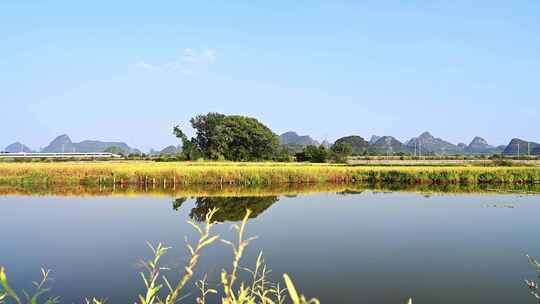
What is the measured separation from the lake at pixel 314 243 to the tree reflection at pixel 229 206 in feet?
0.28

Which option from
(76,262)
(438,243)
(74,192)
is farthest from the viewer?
(74,192)

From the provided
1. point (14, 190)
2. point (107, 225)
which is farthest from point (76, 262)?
point (14, 190)

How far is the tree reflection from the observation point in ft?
60.5

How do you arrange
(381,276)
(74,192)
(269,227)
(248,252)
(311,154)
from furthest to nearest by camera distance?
(311,154), (74,192), (269,227), (248,252), (381,276)

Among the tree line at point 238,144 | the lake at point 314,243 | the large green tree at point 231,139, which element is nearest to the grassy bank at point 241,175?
the lake at point 314,243

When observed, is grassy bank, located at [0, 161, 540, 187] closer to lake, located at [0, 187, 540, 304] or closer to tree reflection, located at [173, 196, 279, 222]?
lake, located at [0, 187, 540, 304]

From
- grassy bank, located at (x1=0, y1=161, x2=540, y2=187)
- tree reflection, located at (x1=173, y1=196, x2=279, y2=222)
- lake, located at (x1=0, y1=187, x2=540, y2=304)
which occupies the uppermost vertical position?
grassy bank, located at (x1=0, y1=161, x2=540, y2=187)

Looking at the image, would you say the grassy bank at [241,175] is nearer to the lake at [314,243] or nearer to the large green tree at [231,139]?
the lake at [314,243]

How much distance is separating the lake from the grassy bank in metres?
8.78

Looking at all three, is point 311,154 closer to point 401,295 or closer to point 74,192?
point 74,192

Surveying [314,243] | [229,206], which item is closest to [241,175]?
[229,206]

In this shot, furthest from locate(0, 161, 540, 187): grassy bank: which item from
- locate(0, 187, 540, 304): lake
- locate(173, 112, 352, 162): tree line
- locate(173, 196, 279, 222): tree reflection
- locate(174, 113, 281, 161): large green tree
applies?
locate(174, 113, 281, 161): large green tree

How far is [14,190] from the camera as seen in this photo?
2841 cm

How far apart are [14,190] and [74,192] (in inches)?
159
